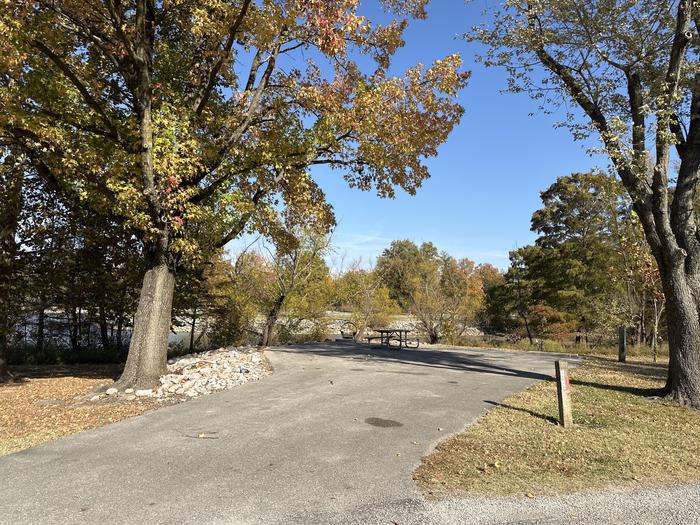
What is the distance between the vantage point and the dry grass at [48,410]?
589cm

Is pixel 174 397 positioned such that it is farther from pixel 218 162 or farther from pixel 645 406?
pixel 645 406

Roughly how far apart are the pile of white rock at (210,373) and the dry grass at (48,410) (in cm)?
79

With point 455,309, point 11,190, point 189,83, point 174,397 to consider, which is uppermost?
point 189,83

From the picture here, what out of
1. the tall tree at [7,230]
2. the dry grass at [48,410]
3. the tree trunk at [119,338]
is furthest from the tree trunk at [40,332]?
the dry grass at [48,410]

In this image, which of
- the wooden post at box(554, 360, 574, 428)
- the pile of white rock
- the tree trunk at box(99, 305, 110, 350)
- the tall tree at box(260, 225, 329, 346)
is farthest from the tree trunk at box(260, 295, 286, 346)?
the wooden post at box(554, 360, 574, 428)

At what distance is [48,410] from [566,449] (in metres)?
7.46

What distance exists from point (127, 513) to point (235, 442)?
1.88m

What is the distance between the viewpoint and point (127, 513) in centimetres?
358

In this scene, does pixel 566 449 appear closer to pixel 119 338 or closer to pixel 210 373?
pixel 210 373

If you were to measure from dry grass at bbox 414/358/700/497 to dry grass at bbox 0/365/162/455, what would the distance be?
15.2 feet

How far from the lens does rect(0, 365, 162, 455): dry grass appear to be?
5895 millimetres

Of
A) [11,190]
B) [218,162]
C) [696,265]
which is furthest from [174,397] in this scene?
[696,265]

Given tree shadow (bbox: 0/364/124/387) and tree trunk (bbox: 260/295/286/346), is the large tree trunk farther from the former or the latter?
tree trunk (bbox: 260/295/286/346)

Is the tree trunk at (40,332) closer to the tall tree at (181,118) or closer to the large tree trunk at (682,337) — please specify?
the tall tree at (181,118)
